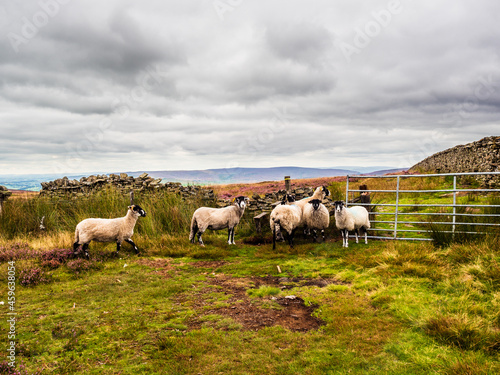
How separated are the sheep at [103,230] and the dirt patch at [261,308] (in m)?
3.58

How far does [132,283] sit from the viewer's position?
21.4 ft

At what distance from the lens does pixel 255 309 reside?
16.6ft

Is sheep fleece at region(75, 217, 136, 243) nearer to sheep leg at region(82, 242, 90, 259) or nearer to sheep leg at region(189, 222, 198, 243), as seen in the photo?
sheep leg at region(82, 242, 90, 259)

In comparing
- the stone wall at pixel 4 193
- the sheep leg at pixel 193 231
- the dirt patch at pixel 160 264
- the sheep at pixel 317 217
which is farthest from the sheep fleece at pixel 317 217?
the stone wall at pixel 4 193

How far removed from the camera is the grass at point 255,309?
347 cm

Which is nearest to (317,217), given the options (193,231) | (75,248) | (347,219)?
(347,219)

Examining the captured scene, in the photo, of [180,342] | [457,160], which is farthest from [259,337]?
[457,160]

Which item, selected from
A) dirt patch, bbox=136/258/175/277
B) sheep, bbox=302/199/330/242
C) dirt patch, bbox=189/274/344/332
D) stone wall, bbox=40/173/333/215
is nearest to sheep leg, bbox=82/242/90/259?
dirt patch, bbox=136/258/175/277

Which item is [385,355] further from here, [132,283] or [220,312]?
[132,283]

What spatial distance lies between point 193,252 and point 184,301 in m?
3.52

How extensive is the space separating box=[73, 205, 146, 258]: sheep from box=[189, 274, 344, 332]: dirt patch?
358 centimetres

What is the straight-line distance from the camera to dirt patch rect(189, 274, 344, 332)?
14.8 feet

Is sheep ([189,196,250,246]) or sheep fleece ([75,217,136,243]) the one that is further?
sheep ([189,196,250,246])

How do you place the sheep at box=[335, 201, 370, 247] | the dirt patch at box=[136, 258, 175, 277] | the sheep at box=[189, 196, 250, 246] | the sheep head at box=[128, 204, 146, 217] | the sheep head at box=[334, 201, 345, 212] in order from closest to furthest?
the dirt patch at box=[136, 258, 175, 277] < the sheep head at box=[128, 204, 146, 217] < the sheep head at box=[334, 201, 345, 212] < the sheep at box=[335, 201, 370, 247] < the sheep at box=[189, 196, 250, 246]
